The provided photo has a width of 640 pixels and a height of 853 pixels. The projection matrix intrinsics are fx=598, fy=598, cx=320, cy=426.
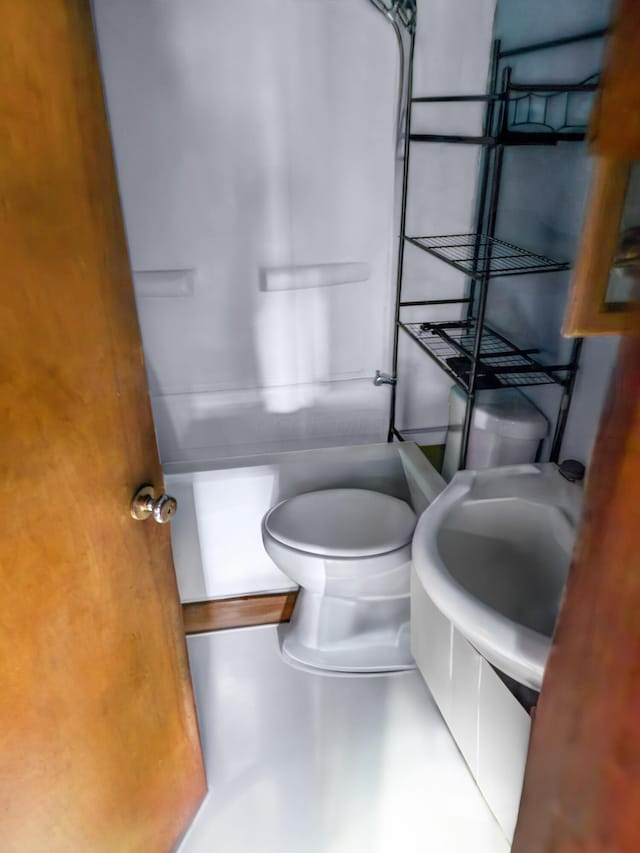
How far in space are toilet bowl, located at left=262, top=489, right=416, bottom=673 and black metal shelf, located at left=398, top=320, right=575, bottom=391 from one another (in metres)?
0.44

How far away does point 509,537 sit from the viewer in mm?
1257

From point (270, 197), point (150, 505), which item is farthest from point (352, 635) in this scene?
point (270, 197)

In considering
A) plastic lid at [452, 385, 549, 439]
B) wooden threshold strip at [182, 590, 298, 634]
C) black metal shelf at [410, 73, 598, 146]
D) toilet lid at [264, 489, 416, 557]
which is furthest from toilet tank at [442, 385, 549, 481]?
wooden threshold strip at [182, 590, 298, 634]

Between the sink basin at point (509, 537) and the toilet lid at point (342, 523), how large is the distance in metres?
0.33

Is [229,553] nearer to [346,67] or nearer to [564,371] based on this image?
[564,371]

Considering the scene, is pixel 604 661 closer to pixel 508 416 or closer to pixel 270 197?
pixel 508 416

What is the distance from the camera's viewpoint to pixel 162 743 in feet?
3.72

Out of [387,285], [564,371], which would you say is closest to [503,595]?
[564,371]

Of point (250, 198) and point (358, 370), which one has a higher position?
point (250, 198)

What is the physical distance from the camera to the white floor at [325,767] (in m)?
1.31

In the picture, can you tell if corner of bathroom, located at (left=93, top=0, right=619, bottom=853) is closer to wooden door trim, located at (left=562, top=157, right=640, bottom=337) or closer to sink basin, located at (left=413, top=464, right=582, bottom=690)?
sink basin, located at (left=413, top=464, right=582, bottom=690)

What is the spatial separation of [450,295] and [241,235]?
0.73 meters

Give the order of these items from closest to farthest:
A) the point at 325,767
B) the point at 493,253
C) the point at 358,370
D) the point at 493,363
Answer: the point at 325,767
the point at 493,363
the point at 493,253
the point at 358,370

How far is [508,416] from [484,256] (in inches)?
18.8
